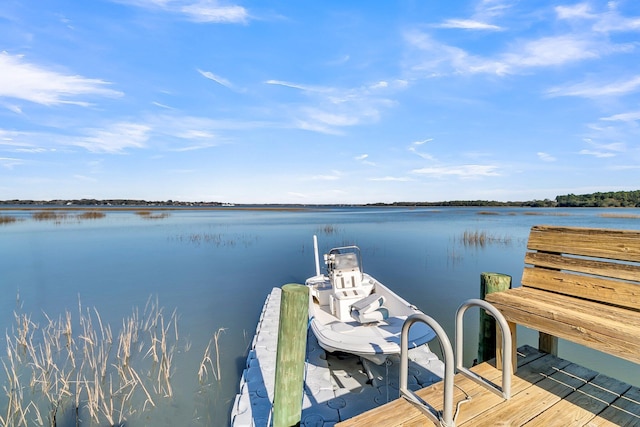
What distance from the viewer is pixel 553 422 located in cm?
228

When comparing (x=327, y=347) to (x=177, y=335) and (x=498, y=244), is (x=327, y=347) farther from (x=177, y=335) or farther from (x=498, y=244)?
(x=498, y=244)

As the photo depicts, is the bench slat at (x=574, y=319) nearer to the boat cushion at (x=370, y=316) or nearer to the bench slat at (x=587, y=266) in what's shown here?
the bench slat at (x=587, y=266)

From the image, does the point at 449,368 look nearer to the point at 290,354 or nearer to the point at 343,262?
the point at 290,354

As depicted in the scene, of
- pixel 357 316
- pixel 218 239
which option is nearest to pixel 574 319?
pixel 357 316

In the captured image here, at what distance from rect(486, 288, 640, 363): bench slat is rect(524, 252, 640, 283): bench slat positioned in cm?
28

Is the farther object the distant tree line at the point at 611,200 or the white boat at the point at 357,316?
the distant tree line at the point at 611,200

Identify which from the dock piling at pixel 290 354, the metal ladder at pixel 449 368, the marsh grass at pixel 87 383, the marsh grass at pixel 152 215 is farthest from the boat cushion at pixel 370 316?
the marsh grass at pixel 152 215

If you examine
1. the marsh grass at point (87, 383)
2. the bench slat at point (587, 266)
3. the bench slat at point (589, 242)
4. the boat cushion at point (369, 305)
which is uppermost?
the bench slat at point (589, 242)

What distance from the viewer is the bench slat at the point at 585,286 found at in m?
2.60

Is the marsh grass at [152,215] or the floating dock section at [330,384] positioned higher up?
the marsh grass at [152,215]

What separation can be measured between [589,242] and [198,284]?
450 inches

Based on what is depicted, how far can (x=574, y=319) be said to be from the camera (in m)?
2.35

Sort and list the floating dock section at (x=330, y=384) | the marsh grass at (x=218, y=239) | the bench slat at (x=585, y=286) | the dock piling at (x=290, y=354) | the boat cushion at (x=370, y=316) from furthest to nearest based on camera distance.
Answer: the marsh grass at (x=218, y=239), the boat cushion at (x=370, y=316), the floating dock section at (x=330, y=384), the dock piling at (x=290, y=354), the bench slat at (x=585, y=286)

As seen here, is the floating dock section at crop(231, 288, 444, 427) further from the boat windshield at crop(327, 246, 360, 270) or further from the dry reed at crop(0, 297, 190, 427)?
the boat windshield at crop(327, 246, 360, 270)
